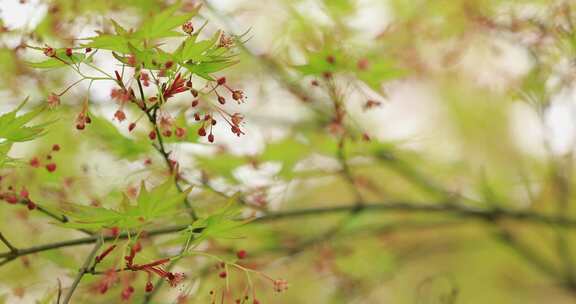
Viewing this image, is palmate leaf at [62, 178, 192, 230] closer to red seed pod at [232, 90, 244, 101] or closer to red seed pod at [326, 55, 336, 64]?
red seed pod at [232, 90, 244, 101]

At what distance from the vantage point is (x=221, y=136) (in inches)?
64.8

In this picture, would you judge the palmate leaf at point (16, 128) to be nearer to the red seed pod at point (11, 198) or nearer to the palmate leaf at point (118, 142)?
the red seed pod at point (11, 198)

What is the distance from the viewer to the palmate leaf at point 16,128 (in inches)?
33.8

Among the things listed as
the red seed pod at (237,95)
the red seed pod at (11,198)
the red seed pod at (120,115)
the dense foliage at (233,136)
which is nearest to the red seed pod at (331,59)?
the dense foliage at (233,136)

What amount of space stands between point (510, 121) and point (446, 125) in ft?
1.44

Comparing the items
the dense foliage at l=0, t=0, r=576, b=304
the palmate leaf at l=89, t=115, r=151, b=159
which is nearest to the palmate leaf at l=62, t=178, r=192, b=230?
the dense foliage at l=0, t=0, r=576, b=304

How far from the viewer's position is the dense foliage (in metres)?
0.86

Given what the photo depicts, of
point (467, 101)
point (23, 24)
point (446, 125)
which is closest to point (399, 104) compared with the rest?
point (446, 125)

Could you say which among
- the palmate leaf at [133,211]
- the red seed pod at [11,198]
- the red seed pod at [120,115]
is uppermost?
the red seed pod at [120,115]

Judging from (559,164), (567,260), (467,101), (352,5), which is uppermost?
(352,5)

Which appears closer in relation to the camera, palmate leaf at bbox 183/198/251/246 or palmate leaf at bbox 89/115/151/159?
palmate leaf at bbox 183/198/251/246

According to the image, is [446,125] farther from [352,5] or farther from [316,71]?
[316,71]

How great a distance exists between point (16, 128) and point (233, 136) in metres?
0.81

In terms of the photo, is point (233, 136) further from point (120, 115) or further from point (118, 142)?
point (120, 115)
